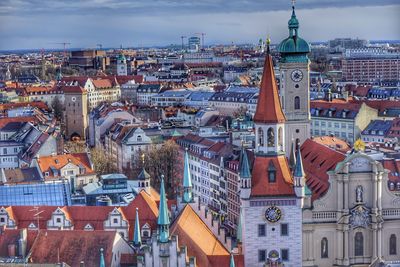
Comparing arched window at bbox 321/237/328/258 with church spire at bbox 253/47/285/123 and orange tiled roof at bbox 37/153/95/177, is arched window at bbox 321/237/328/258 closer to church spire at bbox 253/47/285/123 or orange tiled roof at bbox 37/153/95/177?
church spire at bbox 253/47/285/123

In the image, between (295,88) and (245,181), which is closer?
(245,181)

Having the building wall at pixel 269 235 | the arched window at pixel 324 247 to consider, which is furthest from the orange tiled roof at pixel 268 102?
the arched window at pixel 324 247

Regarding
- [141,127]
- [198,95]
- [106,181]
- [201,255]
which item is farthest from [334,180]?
[198,95]

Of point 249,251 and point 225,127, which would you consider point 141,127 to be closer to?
point 225,127

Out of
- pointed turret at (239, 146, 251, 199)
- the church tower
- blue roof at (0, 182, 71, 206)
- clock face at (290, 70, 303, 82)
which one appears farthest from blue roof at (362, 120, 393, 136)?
pointed turret at (239, 146, 251, 199)

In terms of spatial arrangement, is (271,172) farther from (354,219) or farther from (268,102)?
(354,219)

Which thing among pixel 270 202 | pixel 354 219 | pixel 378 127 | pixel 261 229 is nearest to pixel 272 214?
pixel 270 202
